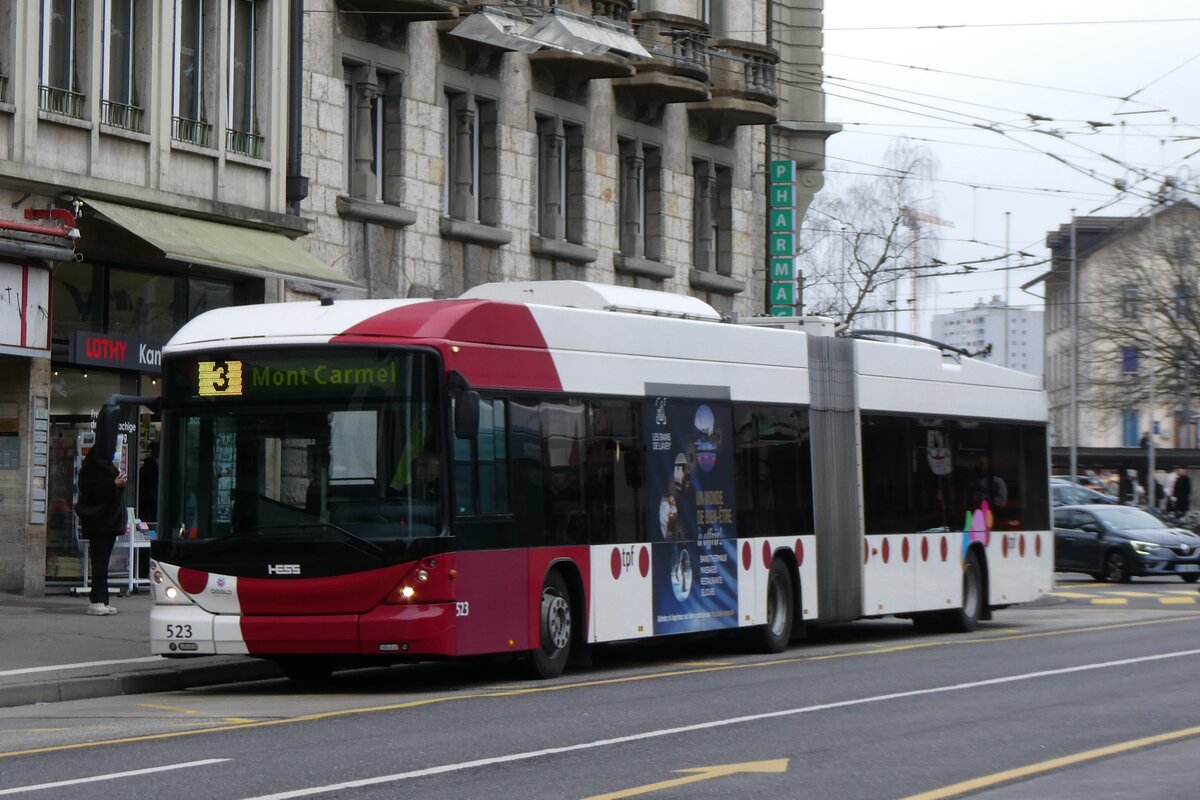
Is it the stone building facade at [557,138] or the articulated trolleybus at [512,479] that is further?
the stone building facade at [557,138]

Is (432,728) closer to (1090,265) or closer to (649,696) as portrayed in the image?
(649,696)

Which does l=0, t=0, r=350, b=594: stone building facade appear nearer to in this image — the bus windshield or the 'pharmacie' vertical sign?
the bus windshield

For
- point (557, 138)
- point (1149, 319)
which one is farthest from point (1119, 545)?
point (1149, 319)

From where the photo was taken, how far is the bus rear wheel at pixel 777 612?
20.1 meters

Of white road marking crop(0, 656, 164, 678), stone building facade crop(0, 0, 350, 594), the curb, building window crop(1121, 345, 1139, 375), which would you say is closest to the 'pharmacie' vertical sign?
stone building facade crop(0, 0, 350, 594)

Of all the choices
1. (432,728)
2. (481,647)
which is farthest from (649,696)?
(432,728)

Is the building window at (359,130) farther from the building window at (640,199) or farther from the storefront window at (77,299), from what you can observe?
the building window at (640,199)

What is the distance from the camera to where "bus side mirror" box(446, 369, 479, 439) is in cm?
1525

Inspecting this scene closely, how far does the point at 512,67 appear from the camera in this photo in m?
32.3

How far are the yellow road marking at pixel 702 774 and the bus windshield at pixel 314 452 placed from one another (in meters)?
4.57

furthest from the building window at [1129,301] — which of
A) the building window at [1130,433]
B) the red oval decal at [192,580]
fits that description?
the red oval decal at [192,580]

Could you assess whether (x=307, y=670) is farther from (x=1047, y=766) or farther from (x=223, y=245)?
(x=223, y=245)

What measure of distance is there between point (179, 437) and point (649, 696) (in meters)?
3.91

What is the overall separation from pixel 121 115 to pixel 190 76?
1.72 m
